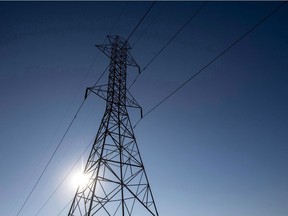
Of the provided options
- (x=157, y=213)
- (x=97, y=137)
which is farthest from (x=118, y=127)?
(x=157, y=213)

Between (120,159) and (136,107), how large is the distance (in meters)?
4.19

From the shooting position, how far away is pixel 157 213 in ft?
38.7

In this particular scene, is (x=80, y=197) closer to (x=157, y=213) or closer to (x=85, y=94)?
(x=157, y=213)

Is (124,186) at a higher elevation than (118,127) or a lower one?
lower

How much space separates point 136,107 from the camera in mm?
15461

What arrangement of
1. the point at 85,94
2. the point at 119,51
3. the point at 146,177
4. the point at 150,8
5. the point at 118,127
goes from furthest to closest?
the point at 119,51 < the point at 85,94 < the point at 118,127 < the point at 146,177 < the point at 150,8

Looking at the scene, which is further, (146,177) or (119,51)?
(119,51)

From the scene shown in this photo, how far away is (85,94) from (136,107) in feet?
10.6

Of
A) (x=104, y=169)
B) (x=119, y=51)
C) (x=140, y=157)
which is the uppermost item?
(x=119, y=51)

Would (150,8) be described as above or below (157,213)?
above

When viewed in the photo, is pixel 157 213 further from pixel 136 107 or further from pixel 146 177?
pixel 136 107

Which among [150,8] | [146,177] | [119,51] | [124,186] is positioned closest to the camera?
[150,8]

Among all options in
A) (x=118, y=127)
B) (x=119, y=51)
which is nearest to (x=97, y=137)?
(x=118, y=127)

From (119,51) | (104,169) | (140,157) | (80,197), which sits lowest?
(80,197)
